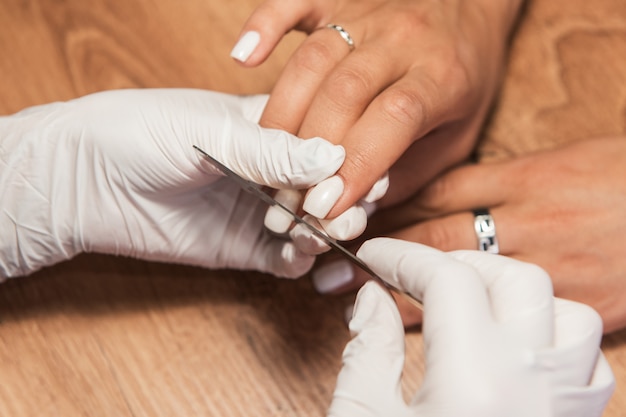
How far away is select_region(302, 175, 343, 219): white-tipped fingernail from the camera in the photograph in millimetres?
622

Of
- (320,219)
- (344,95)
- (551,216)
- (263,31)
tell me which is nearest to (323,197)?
(320,219)

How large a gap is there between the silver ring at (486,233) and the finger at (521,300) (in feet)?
0.77

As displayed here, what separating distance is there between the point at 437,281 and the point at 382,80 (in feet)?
0.91

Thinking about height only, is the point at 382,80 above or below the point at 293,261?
above

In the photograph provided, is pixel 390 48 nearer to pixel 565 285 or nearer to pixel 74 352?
pixel 565 285

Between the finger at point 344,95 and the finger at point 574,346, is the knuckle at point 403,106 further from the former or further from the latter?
the finger at point 574,346

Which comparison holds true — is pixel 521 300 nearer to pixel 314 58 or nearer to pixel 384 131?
pixel 384 131

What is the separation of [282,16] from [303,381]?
0.43 metres

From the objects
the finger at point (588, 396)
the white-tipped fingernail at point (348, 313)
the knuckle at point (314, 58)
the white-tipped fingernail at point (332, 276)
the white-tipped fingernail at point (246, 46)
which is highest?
the white-tipped fingernail at point (246, 46)

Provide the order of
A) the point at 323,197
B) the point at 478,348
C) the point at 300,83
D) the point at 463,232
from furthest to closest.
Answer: the point at 463,232
the point at 300,83
the point at 323,197
the point at 478,348

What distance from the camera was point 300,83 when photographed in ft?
2.39

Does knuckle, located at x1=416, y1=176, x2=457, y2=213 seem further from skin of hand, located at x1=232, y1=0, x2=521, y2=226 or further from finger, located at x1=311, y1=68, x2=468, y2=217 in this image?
finger, located at x1=311, y1=68, x2=468, y2=217

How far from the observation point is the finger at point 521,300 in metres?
0.54

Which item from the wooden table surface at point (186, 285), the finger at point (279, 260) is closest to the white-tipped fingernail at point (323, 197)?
the finger at point (279, 260)
